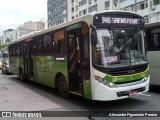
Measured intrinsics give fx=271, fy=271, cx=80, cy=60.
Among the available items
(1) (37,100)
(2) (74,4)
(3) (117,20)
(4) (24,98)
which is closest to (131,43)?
(3) (117,20)

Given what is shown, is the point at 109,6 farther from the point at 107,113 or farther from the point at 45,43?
the point at 107,113

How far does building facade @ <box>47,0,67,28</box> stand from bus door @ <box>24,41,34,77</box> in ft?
252

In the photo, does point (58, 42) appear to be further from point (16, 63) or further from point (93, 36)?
point (16, 63)

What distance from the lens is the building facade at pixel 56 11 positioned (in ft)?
305

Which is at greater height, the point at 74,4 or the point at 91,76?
the point at 74,4

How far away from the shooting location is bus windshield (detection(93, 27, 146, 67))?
7.85 meters

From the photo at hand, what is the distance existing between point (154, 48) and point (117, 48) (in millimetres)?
3190

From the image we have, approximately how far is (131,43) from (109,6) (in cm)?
4865

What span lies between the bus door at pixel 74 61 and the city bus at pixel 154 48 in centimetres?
332

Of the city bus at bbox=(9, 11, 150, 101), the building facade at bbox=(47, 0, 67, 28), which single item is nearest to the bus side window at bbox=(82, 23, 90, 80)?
the city bus at bbox=(9, 11, 150, 101)

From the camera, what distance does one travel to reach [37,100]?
10.3 m

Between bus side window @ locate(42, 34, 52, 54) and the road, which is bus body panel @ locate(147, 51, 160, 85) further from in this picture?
bus side window @ locate(42, 34, 52, 54)

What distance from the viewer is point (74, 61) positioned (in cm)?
954

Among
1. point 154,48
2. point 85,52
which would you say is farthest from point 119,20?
point 154,48
